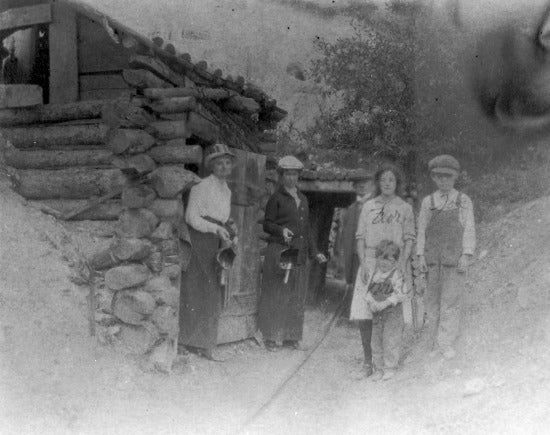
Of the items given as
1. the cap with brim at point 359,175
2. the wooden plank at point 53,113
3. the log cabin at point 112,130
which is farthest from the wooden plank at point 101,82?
the cap with brim at point 359,175

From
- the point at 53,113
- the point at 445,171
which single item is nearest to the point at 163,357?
the point at 53,113

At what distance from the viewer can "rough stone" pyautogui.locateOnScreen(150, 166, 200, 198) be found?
16.7 ft

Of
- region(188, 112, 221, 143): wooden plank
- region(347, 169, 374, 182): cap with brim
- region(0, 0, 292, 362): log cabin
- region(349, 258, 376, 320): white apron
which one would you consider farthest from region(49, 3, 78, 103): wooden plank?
region(347, 169, 374, 182): cap with brim

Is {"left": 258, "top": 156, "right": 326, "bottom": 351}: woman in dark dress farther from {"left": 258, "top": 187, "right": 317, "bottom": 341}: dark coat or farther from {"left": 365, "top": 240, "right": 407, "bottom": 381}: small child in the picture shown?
{"left": 365, "top": 240, "right": 407, "bottom": 381}: small child

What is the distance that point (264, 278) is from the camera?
246 inches

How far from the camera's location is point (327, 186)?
8.88 m

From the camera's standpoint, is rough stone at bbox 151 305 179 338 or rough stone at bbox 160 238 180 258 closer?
rough stone at bbox 151 305 179 338

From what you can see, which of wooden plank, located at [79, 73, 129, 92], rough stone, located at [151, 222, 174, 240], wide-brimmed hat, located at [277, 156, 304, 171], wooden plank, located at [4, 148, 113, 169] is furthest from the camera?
wide-brimmed hat, located at [277, 156, 304, 171]

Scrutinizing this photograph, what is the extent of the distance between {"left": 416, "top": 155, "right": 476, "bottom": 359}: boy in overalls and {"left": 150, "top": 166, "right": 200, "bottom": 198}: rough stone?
2133mm

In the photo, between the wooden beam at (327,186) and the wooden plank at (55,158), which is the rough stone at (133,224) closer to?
the wooden plank at (55,158)

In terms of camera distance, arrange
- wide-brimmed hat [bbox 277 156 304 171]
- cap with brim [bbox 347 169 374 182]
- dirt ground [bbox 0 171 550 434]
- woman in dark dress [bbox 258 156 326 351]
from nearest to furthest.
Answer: dirt ground [bbox 0 171 550 434]
wide-brimmed hat [bbox 277 156 304 171]
woman in dark dress [bbox 258 156 326 351]
cap with brim [bbox 347 169 374 182]

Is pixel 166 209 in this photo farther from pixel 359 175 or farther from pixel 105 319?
pixel 359 175

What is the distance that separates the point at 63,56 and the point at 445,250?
406 cm

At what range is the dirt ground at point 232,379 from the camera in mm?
3742
